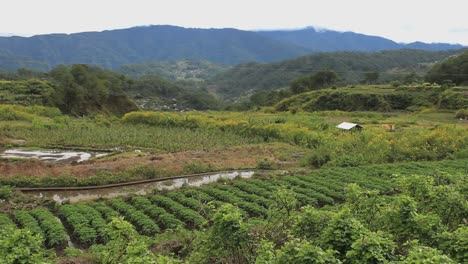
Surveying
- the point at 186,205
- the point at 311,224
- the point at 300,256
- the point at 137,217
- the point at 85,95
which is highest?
the point at 300,256

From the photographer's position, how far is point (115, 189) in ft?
74.6

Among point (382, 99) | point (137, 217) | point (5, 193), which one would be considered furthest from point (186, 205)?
point (382, 99)

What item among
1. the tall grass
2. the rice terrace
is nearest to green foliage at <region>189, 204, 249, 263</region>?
the rice terrace

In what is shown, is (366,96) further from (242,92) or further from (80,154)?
(242,92)

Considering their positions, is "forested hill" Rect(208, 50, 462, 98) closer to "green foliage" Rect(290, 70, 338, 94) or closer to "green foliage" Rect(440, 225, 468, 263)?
"green foliage" Rect(290, 70, 338, 94)

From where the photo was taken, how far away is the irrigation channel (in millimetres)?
21388

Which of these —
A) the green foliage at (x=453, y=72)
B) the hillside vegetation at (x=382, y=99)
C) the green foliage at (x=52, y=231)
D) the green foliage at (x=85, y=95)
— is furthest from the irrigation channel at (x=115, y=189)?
the green foliage at (x=453, y=72)

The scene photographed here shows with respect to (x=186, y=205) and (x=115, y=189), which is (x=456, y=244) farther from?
(x=115, y=189)

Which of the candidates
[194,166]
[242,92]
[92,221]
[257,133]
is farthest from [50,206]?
[242,92]

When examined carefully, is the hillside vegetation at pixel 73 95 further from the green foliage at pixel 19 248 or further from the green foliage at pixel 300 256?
the green foliage at pixel 300 256

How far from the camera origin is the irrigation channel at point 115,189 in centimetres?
2139

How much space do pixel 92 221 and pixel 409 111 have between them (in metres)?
63.3

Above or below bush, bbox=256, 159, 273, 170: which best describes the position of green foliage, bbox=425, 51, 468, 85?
above

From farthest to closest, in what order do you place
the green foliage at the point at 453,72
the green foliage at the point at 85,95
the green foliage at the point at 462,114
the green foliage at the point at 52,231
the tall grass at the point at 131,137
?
1. the green foliage at the point at 453,72
2. the green foliage at the point at 85,95
3. the green foliage at the point at 462,114
4. the tall grass at the point at 131,137
5. the green foliage at the point at 52,231
